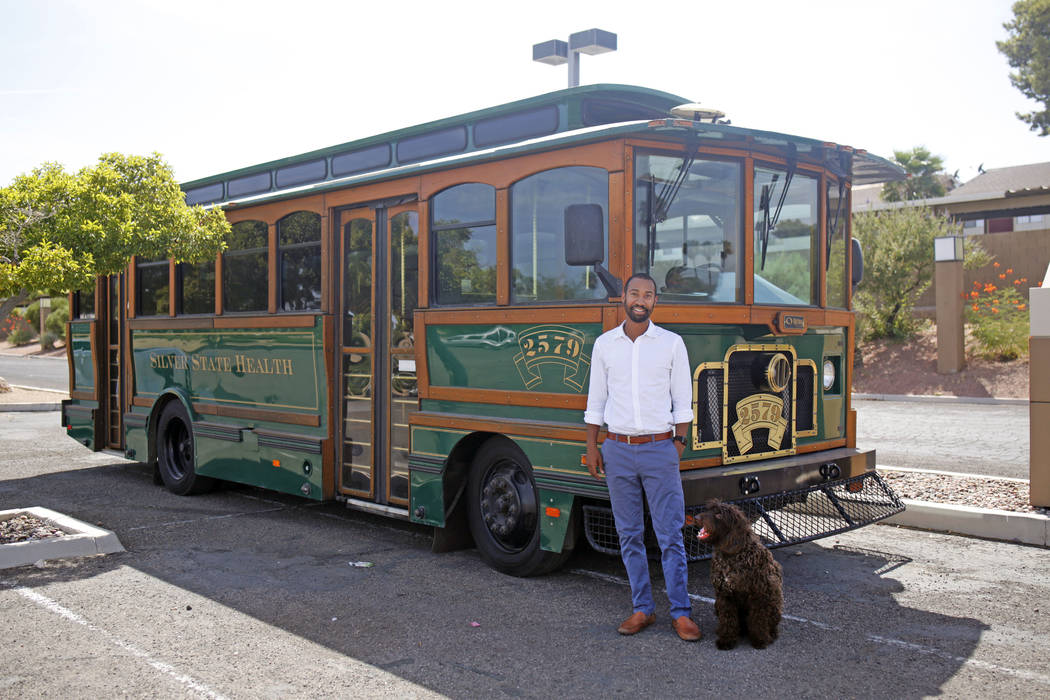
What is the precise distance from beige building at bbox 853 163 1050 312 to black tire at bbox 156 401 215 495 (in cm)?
2062

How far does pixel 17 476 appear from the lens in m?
10.5

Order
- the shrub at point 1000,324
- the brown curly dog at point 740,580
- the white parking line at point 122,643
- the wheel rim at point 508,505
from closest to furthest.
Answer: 1. the white parking line at point 122,643
2. the brown curly dog at point 740,580
3. the wheel rim at point 508,505
4. the shrub at point 1000,324

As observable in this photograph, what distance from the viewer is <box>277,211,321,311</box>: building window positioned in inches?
318

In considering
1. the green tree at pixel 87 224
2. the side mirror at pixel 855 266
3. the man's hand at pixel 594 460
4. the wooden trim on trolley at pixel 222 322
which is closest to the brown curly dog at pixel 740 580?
the man's hand at pixel 594 460

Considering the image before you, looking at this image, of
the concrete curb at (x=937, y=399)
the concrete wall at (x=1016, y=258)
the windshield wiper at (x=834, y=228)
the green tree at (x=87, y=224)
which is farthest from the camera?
the concrete wall at (x=1016, y=258)

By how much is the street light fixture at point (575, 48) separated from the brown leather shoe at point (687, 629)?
6511mm

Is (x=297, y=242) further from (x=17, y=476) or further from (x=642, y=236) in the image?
(x=17, y=476)

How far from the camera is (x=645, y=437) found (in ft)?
16.1

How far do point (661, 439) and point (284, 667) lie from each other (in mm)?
2188

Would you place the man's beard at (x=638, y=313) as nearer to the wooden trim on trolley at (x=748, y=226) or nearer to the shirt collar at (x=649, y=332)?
the shirt collar at (x=649, y=332)

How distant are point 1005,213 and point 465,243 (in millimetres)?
34469

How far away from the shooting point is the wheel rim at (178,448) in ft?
31.9

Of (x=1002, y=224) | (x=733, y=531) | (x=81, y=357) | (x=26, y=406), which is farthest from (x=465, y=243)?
(x=1002, y=224)

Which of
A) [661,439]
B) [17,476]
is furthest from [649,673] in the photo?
[17,476]
